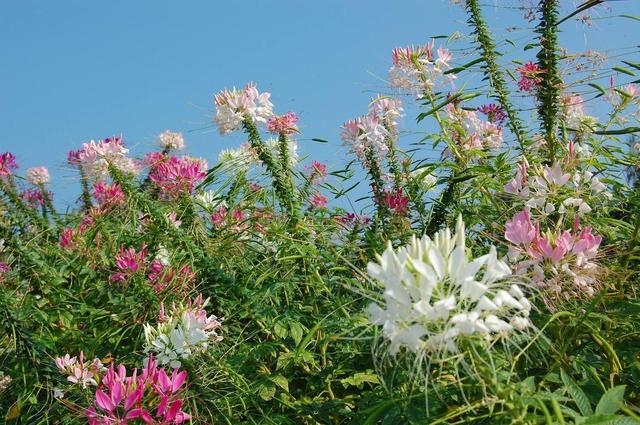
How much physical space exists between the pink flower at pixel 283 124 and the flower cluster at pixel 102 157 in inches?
28.2

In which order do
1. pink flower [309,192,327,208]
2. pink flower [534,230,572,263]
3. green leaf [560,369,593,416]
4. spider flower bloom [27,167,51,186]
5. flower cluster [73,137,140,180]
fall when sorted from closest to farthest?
1. green leaf [560,369,593,416]
2. pink flower [534,230,572,263]
3. flower cluster [73,137,140,180]
4. pink flower [309,192,327,208]
5. spider flower bloom [27,167,51,186]

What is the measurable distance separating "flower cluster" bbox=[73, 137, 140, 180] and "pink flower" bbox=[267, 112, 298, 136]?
2.35 ft

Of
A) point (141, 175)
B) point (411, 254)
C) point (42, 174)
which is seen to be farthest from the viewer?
point (42, 174)

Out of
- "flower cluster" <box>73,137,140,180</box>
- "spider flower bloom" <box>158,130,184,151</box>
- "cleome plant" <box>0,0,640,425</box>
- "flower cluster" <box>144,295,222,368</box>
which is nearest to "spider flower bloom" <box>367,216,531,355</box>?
"cleome plant" <box>0,0,640,425</box>

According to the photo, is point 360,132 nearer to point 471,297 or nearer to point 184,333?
point 184,333

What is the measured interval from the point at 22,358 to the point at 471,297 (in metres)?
2.26

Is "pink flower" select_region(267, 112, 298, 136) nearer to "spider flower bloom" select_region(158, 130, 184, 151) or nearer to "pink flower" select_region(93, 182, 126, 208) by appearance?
"pink flower" select_region(93, 182, 126, 208)

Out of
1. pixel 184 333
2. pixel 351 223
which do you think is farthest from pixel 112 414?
pixel 351 223

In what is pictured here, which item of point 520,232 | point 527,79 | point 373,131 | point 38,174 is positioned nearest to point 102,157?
point 373,131

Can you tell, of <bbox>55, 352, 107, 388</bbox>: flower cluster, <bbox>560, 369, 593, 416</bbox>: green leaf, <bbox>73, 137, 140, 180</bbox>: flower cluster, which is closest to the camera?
<bbox>560, 369, 593, 416</bbox>: green leaf

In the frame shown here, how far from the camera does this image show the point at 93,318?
10.6ft

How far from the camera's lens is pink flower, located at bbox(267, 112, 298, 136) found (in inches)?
120

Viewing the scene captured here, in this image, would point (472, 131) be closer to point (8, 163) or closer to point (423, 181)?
point (423, 181)

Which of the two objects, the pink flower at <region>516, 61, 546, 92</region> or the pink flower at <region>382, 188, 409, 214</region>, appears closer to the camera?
the pink flower at <region>516, 61, 546, 92</region>
